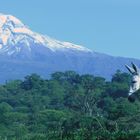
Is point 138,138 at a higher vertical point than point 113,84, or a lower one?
lower

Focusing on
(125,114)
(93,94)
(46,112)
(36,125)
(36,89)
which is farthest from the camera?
(36,89)

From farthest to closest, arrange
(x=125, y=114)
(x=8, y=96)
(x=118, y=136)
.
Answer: (x=8, y=96) < (x=125, y=114) < (x=118, y=136)

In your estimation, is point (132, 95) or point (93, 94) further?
point (93, 94)

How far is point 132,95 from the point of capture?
19141 mm

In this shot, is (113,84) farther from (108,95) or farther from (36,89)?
(36,89)

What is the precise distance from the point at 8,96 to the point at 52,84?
32.6 feet

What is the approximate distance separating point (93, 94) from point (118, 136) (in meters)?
59.0

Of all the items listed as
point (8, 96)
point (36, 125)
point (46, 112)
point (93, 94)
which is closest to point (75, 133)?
point (36, 125)

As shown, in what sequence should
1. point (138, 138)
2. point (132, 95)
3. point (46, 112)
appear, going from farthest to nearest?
1. point (46, 112)
2. point (132, 95)
3. point (138, 138)

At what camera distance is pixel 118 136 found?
1755 centimetres

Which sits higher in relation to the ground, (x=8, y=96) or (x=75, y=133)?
(x=8, y=96)

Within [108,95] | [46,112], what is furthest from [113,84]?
[46,112]

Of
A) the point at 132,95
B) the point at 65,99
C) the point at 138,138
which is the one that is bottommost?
the point at 138,138

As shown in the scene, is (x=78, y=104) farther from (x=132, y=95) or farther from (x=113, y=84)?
(x=132, y=95)
